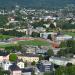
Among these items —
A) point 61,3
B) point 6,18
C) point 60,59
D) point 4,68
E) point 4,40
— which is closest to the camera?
point 4,68

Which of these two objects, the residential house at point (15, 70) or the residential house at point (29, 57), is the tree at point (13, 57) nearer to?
the residential house at point (29, 57)

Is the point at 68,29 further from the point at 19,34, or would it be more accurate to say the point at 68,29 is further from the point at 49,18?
the point at 49,18

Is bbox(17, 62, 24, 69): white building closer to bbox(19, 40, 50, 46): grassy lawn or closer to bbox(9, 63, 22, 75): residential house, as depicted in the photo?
bbox(9, 63, 22, 75): residential house

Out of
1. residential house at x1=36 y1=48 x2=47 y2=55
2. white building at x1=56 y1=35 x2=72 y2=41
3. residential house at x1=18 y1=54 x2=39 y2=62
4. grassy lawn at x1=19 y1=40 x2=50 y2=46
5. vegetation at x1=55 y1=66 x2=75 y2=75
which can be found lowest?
white building at x1=56 y1=35 x2=72 y2=41

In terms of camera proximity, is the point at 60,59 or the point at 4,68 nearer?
the point at 4,68

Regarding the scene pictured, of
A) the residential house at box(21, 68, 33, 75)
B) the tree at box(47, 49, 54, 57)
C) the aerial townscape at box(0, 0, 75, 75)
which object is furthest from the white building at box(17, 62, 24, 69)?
the tree at box(47, 49, 54, 57)

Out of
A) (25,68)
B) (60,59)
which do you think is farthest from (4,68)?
(60,59)

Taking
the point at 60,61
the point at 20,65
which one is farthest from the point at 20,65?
the point at 60,61

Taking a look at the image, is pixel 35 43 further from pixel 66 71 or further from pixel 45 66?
pixel 66 71

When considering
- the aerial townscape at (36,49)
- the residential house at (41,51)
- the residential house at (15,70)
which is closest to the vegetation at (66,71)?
the aerial townscape at (36,49)
